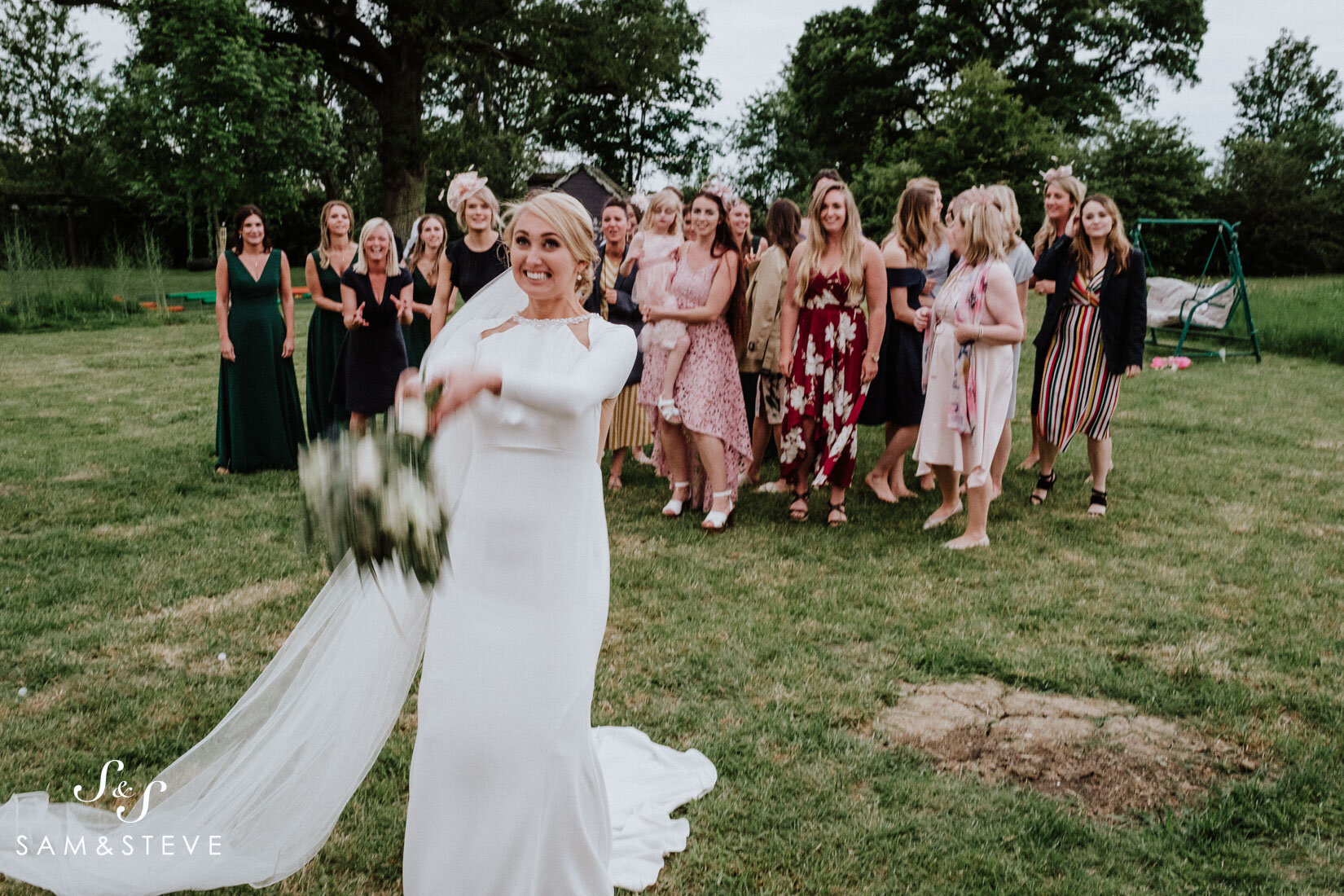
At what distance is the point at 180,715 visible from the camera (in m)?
3.94

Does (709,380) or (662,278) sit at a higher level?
(662,278)

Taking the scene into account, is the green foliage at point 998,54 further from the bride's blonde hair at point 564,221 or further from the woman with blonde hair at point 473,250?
the bride's blonde hair at point 564,221

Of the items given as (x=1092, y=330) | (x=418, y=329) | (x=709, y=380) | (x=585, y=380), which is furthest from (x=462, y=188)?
(x=585, y=380)

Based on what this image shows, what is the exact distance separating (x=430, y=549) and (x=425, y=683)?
52 cm

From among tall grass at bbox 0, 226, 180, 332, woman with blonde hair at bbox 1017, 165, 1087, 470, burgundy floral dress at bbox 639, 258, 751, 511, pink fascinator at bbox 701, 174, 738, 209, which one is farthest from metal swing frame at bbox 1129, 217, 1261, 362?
tall grass at bbox 0, 226, 180, 332

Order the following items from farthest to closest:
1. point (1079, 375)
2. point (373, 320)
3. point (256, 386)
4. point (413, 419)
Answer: point (256, 386)
point (373, 320)
point (1079, 375)
point (413, 419)

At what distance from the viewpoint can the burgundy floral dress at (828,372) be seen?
6.68m

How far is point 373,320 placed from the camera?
7520 mm

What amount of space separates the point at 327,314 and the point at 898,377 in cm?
474

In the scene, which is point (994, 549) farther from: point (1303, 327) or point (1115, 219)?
point (1303, 327)

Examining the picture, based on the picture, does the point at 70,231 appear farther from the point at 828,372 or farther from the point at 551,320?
the point at 551,320

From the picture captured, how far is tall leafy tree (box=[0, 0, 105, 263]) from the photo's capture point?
→ 42781 mm

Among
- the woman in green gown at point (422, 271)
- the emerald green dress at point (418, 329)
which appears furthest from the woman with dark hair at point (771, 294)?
the emerald green dress at point (418, 329)

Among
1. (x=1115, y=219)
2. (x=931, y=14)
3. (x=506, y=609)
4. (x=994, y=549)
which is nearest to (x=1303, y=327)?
(x=1115, y=219)
